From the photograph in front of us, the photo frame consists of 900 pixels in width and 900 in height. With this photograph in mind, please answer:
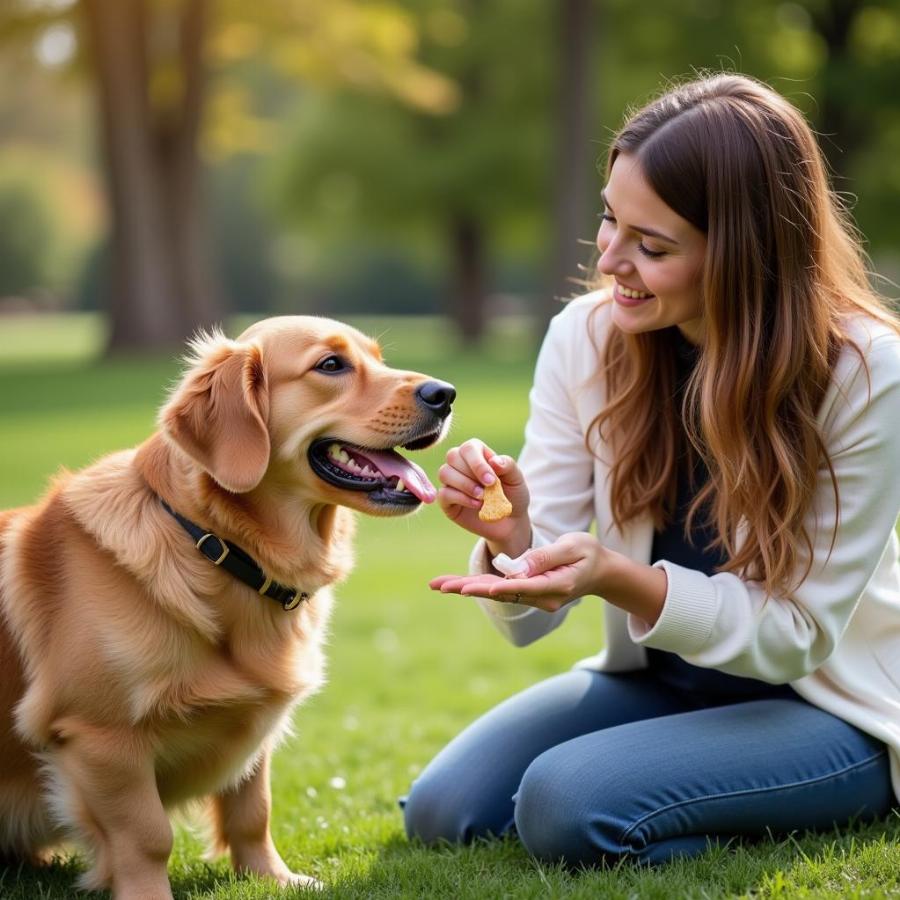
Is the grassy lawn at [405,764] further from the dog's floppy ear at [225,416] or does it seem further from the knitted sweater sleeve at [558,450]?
the dog's floppy ear at [225,416]

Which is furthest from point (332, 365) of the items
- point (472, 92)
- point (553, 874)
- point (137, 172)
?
point (472, 92)

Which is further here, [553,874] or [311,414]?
[311,414]

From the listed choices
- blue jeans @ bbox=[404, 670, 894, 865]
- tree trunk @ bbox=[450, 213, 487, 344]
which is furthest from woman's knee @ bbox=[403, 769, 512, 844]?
tree trunk @ bbox=[450, 213, 487, 344]

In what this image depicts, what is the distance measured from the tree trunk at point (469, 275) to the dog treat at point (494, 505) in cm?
3339

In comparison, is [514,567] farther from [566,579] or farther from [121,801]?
[121,801]

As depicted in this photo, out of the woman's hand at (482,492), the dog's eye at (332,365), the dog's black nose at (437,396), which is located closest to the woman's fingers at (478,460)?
the woman's hand at (482,492)

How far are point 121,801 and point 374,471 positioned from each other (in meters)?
1.09

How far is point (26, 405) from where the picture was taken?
18312 mm

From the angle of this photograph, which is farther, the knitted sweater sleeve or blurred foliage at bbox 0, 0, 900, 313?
blurred foliage at bbox 0, 0, 900, 313

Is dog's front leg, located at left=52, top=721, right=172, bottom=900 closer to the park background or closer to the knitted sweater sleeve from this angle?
the park background

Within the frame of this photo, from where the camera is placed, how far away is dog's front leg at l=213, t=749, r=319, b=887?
3.70 meters

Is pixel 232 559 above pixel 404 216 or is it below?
above

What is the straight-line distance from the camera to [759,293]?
3.39 metres

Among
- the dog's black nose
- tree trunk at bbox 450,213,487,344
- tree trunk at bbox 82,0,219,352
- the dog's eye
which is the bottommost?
tree trunk at bbox 450,213,487,344
